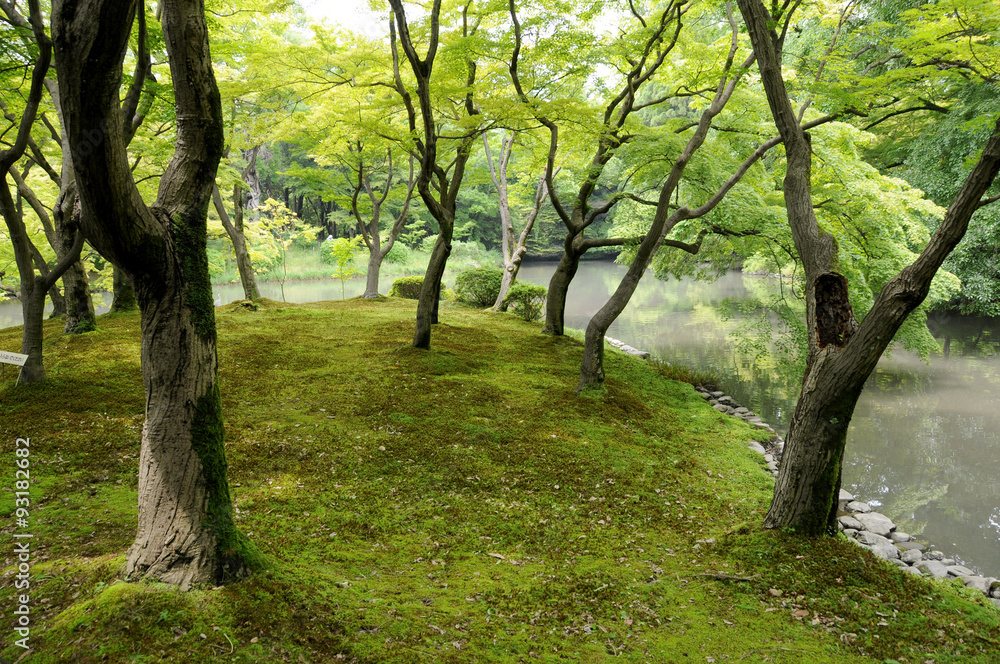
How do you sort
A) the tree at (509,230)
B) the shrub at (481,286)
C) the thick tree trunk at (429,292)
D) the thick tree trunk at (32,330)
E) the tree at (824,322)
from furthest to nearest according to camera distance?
the shrub at (481,286), the tree at (509,230), the thick tree trunk at (429,292), the thick tree trunk at (32,330), the tree at (824,322)

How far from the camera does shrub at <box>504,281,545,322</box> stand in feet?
48.4

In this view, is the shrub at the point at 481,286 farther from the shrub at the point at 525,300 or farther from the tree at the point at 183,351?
the tree at the point at 183,351

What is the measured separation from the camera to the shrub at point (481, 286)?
1633 cm

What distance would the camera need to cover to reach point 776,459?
7.23m

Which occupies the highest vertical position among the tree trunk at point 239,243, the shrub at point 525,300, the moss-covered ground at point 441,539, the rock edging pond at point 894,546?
the tree trunk at point 239,243

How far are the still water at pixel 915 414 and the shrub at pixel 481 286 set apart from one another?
13.7 feet

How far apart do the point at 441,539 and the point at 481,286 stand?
41.6 feet

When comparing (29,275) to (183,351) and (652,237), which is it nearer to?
(183,351)

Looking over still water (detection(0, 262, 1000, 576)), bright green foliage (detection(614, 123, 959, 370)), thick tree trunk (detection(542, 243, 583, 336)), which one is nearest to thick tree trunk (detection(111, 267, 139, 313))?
thick tree trunk (detection(542, 243, 583, 336))

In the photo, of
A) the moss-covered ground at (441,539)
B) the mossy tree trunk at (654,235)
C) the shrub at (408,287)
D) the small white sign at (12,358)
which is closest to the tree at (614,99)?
the mossy tree trunk at (654,235)

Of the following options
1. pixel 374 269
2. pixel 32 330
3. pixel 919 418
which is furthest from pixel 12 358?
pixel 919 418

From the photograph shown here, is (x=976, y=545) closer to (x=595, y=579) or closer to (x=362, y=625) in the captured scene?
(x=595, y=579)

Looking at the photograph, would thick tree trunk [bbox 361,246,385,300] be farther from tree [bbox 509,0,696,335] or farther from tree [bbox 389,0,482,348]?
tree [bbox 509,0,696,335]

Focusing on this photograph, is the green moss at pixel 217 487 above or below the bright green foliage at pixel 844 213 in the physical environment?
below
